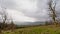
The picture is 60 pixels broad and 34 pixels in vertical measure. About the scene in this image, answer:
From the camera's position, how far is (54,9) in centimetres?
3186

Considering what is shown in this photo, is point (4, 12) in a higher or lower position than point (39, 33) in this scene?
Result: higher

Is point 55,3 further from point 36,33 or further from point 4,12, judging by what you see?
point 36,33

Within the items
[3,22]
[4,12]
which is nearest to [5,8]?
[4,12]

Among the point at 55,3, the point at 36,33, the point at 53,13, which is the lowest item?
the point at 36,33

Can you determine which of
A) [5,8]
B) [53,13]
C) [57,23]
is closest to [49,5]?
[53,13]

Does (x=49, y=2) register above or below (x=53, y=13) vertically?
above

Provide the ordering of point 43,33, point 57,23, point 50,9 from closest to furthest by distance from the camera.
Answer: point 43,33 → point 57,23 → point 50,9

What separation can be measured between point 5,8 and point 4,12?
3.21 feet

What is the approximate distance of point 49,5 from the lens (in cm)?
3316

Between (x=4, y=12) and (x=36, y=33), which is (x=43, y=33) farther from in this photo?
(x=4, y=12)

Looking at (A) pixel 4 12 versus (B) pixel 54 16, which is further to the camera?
(A) pixel 4 12

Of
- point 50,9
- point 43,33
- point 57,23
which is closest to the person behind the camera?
point 43,33

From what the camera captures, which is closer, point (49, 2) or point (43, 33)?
point (43, 33)

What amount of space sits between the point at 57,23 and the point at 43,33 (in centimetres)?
1204
